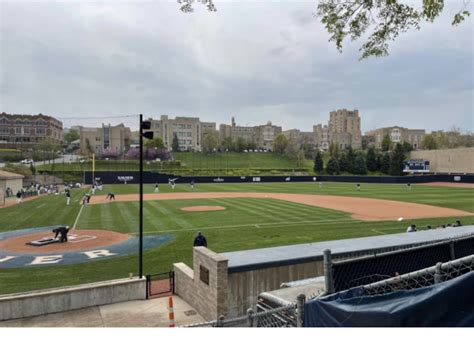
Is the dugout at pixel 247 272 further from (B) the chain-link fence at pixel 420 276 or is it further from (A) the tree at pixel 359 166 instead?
(A) the tree at pixel 359 166

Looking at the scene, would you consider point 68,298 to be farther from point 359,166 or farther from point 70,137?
point 70,137

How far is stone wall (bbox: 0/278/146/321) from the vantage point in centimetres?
991

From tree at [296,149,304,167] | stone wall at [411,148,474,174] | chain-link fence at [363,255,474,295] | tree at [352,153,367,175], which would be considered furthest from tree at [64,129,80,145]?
chain-link fence at [363,255,474,295]

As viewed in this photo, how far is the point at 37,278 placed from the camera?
43.2 feet

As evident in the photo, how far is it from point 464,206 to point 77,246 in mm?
33556

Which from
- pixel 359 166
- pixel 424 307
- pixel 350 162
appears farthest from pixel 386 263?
pixel 350 162

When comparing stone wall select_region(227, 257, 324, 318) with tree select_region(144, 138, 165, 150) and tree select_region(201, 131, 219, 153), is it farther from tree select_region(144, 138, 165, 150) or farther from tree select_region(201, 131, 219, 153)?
tree select_region(201, 131, 219, 153)

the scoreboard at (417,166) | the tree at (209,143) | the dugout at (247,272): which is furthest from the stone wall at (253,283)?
the tree at (209,143)

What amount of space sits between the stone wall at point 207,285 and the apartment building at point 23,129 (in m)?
117

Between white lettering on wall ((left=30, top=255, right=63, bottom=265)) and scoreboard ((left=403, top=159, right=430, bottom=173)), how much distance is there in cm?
8250

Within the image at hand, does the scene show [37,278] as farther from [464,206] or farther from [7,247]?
[464,206]

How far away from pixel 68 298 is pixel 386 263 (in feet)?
29.0

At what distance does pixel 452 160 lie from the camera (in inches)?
3314

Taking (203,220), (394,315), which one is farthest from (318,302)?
(203,220)
